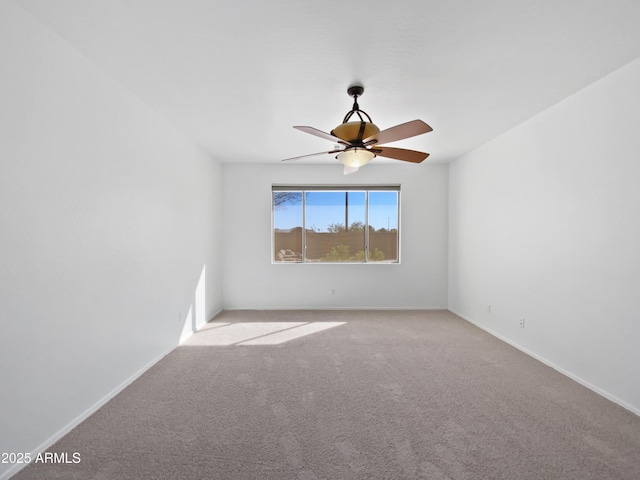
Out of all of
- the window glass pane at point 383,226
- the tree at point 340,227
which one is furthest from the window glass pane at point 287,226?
the window glass pane at point 383,226

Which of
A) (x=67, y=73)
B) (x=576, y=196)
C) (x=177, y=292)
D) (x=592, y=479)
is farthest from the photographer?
(x=177, y=292)

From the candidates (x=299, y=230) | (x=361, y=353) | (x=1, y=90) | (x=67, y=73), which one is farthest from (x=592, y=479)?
(x=299, y=230)

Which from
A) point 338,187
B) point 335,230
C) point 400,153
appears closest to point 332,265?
point 335,230

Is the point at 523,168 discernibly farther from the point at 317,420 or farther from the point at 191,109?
the point at 191,109

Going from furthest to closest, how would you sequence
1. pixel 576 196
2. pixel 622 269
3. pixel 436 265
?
pixel 436 265, pixel 576 196, pixel 622 269

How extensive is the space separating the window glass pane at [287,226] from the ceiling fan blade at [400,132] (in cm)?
296

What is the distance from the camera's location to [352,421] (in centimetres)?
206

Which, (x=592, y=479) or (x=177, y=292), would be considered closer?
(x=592, y=479)

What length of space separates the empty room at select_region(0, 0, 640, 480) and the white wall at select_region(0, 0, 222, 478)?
1 cm

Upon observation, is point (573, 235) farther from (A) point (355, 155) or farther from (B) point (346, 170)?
(B) point (346, 170)

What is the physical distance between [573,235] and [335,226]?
3357 mm

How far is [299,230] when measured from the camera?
539 centimetres

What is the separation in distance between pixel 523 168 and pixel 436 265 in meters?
2.25

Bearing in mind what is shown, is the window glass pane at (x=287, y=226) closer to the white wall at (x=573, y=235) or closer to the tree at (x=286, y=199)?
the tree at (x=286, y=199)
